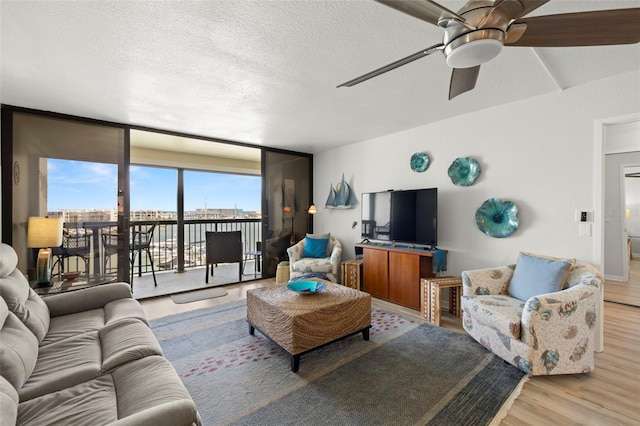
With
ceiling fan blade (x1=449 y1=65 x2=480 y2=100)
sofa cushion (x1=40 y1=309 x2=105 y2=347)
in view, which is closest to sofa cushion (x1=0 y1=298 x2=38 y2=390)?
sofa cushion (x1=40 y1=309 x2=105 y2=347)

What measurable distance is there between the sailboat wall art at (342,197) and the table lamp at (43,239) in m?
3.53

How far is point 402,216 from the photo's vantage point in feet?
12.1

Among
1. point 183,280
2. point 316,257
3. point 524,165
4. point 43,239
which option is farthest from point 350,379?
point 183,280

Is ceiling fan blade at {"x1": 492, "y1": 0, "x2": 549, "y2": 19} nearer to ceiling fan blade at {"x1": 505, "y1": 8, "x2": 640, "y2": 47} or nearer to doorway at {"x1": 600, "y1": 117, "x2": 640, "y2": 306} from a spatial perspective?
ceiling fan blade at {"x1": 505, "y1": 8, "x2": 640, "y2": 47}

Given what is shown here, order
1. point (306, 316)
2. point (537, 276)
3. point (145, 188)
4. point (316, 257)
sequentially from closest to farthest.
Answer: point (306, 316), point (537, 276), point (316, 257), point (145, 188)

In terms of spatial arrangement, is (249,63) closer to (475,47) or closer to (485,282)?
(475,47)

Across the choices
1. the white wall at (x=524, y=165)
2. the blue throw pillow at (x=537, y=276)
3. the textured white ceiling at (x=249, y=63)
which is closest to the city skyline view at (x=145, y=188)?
the textured white ceiling at (x=249, y=63)

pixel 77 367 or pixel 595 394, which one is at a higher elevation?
pixel 77 367

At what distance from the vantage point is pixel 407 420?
1.58 m

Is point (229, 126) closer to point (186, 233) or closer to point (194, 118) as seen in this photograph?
point (194, 118)

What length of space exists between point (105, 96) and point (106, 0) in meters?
1.56

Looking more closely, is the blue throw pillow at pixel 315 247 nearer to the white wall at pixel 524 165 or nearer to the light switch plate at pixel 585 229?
A: the white wall at pixel 524 165

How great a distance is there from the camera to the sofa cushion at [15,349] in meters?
1.18

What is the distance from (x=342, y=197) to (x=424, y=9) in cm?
369
